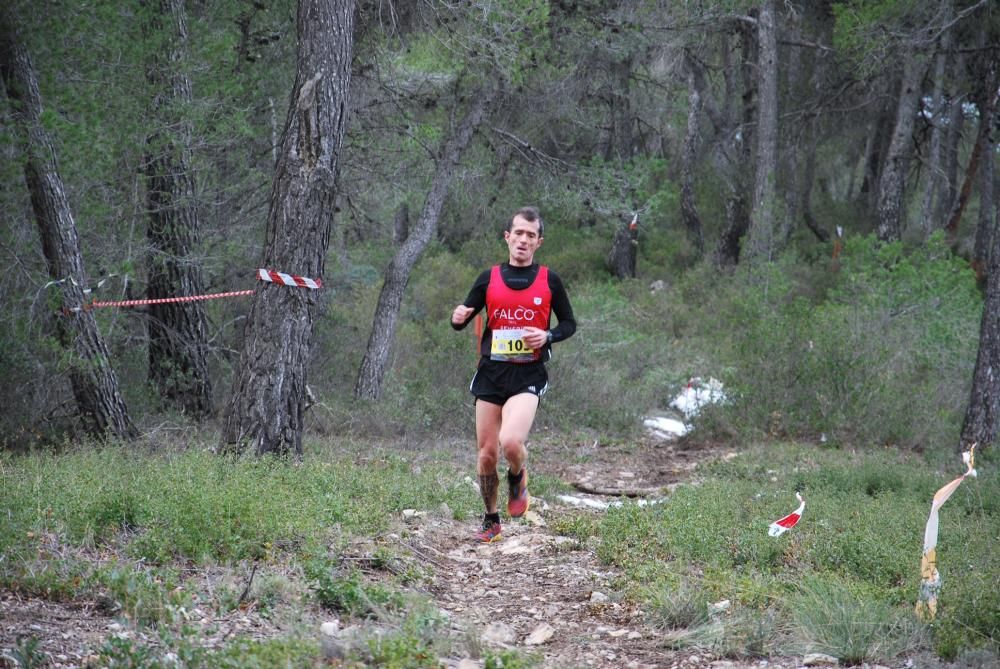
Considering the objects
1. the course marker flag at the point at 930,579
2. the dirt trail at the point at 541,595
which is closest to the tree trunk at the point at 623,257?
the dirt trail at the point at 541,595

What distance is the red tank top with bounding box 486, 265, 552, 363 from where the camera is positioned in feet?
23.3

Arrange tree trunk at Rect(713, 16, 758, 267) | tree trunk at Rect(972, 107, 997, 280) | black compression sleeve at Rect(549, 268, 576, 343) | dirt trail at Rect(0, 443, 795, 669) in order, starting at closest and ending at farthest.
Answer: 1. dirt trail at Rect(0, 443, 795, 669)
2. black compression sleeve at Rect(549, 268, 576, 343)
3. tree trunk at Rect(972, 107, 997, 280)
4. tree trunk at Rect(713, 16, 758, 267)

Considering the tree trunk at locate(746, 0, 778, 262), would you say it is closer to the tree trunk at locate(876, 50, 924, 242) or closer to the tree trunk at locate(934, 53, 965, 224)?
→ the tree trunk at locate(876, 50, 924, 242)

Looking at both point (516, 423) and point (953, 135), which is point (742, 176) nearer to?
point (953, 135)

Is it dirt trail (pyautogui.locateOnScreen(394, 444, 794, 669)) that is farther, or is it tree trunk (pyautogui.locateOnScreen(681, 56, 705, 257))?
tree trunk (pyautogui.locateOnScreen(681, 56, 705, 257))

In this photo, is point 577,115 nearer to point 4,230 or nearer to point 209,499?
point 4,230

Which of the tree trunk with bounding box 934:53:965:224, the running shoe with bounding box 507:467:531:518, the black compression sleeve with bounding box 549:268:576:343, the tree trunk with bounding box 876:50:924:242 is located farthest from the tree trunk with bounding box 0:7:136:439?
the tree trunk with bounding box 934:53:965:224

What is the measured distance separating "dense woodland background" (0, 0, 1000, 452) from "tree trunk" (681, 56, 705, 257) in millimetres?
1098

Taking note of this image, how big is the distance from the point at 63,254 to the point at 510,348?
532 centimetres

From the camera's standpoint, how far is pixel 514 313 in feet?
23.3

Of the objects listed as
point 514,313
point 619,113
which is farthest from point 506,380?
point 619,113

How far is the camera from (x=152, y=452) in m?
9.98

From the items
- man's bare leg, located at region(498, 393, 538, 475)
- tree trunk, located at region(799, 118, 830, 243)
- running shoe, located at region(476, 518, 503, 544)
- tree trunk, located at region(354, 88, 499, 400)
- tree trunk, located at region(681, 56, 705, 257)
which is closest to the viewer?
man's bare leg, located at region(498, 393, 538, 475)

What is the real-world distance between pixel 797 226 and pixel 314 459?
21467mm
